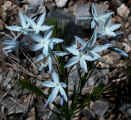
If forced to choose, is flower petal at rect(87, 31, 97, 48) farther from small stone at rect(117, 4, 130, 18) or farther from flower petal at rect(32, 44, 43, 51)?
small stone at rect(117, 4, 130, 18)

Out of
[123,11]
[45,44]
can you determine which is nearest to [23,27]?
[45,44]

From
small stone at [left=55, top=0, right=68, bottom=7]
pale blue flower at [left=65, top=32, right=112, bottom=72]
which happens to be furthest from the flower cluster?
small stone at [left=55, top=0, right=68, bottom=7]

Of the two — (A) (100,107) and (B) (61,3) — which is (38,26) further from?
(B) (61,3)

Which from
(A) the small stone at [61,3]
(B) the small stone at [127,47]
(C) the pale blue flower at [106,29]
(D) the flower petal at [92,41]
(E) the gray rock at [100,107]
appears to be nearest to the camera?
(D) the flower petal at [92,41]

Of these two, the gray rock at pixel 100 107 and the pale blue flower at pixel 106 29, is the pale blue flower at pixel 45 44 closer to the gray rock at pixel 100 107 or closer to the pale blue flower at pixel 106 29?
the pale blue flower at pixel 106 29

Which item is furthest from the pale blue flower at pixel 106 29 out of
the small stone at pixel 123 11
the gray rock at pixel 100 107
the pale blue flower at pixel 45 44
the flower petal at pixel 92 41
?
the small stone at pixel 123 11

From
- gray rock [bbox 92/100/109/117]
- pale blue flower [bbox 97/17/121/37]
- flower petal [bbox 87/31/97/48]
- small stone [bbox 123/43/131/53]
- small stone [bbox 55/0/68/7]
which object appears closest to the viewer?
flower petal [bbox 87/31/97/48]

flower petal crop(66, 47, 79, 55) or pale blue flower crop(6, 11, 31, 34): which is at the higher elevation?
pale blue flower crop(6, 11, 31, 34)

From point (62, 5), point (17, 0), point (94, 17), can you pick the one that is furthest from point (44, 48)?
point (17, 0)

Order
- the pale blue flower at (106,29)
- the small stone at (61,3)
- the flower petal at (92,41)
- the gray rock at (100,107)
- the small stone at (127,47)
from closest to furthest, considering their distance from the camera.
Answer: the flower petal at (92,41)
the pale blue flower at (106,29)
the gray rock at (100,107)
the small stone at (127,47)
the small stone at (61,3)
